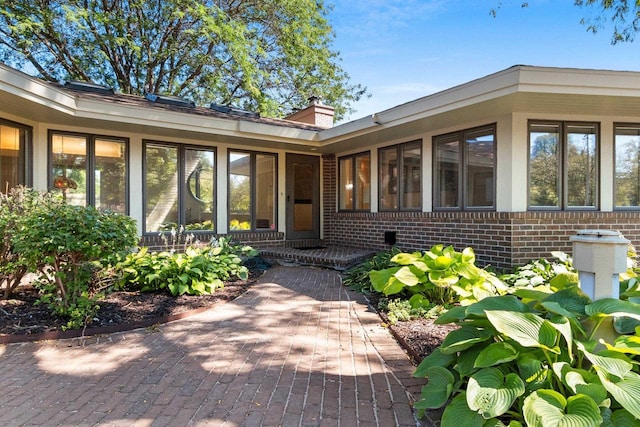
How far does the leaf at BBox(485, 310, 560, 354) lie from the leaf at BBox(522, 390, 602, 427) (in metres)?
0.20

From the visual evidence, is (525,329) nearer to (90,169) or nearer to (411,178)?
(411,178)

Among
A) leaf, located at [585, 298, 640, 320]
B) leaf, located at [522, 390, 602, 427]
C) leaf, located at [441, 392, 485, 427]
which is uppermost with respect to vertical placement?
leaf, located at [585, 298, 640, 320]

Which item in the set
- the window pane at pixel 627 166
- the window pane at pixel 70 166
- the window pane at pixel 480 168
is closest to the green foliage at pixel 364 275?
the window pane at pixel 480 168

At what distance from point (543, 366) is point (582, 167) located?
4928mm

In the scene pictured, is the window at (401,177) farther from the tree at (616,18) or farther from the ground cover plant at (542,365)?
the ground cover plant at (542,365)

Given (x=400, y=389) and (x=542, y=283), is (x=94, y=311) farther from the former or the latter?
(x=542, y=283)

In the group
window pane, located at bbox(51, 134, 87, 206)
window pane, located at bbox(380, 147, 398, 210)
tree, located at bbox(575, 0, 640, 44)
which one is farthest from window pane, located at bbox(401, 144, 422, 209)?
window pane, located at bbox(51, 134, 87, 206)

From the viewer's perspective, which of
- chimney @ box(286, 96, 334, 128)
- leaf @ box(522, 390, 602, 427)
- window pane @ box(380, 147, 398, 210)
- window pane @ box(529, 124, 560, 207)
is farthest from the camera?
chimney @ box(286, 96, 334, 128)

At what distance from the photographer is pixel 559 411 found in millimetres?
1459

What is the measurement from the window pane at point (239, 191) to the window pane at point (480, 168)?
4.42 meters

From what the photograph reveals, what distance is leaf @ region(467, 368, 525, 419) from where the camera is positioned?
1.51 m


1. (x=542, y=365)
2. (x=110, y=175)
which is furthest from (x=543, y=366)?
(x=110, y=175)

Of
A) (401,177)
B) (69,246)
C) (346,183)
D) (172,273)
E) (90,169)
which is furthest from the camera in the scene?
(346,183)

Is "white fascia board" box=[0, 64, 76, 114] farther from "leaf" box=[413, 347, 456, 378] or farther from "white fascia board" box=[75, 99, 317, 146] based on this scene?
"leaf" box=[413, 347, 456, 378]
